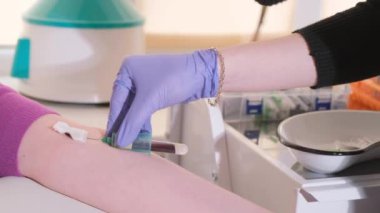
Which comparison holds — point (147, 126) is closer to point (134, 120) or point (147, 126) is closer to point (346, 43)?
point (134, 120)

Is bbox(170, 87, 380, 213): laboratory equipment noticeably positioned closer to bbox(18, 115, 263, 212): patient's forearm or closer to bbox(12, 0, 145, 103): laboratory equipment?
bbox(18, 115, 263, 212): patient's forearm

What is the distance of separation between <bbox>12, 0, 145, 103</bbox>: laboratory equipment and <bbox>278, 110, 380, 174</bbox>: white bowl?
535mm

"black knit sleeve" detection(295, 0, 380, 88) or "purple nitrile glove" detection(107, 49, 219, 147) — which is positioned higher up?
"black knit sleeve" detection(295, 0, 380, 88)

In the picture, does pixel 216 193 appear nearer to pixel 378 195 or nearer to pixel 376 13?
pixel 378 195

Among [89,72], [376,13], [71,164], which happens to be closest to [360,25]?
[376,13]

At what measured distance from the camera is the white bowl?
0.96m

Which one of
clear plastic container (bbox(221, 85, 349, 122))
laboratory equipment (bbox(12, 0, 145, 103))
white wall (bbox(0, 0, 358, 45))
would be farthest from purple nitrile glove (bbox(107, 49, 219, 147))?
white wall (bbox(0, 0, 358, 45))

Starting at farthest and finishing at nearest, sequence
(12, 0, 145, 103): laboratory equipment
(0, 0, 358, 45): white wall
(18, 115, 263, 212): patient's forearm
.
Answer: (0, 0, 358, 45): white wall, (12, 0, 145, 103): laboratory equipment, (18, 115, 263, 212): patient's forearm

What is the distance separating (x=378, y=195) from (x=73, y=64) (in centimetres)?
80

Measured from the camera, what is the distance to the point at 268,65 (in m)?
0.92

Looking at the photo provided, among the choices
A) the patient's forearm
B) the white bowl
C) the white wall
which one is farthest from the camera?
the white wall

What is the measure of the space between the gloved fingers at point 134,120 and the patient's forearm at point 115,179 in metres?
0.05

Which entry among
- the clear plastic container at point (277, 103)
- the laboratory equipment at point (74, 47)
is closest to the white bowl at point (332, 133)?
the clear plastic container at point (277, 103)

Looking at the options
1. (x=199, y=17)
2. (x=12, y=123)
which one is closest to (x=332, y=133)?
(x=12, y=123)
